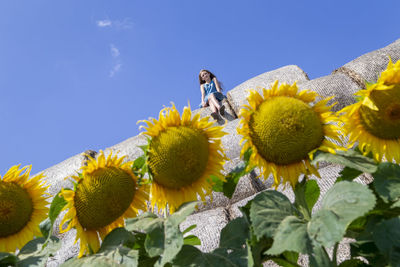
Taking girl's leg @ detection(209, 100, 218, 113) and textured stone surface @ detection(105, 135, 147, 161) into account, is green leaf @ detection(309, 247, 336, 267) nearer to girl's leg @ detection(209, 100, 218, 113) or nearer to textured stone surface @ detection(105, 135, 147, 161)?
textured stone surface @ detection(105, 135, 147, 161)

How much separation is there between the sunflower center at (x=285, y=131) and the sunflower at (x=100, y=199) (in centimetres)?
28

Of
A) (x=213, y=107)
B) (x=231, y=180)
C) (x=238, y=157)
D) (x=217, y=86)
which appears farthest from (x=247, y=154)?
(x=217, y=86)

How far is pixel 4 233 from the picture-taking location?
3.28ft

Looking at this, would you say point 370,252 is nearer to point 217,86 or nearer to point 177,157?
point 177,157

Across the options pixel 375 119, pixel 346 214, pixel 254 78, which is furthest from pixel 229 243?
pixel 254 78

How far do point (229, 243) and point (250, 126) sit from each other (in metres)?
0.24

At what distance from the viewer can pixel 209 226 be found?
7.19 ft

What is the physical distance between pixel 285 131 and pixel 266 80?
12.4 feet

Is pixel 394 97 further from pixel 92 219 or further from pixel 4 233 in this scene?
pixel 4 233

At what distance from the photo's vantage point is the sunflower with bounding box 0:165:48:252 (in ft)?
3.22

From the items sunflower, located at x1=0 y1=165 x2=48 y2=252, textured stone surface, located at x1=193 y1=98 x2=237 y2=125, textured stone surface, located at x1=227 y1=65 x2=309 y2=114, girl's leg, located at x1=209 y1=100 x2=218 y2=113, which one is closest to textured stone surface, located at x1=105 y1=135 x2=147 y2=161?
textured stone surface, located at x1=193 y1=98 x2=237 y2=125

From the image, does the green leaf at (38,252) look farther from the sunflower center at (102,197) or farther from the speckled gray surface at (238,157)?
the speckled gray surface at (238,157)

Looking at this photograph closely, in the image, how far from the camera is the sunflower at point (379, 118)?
79 cm

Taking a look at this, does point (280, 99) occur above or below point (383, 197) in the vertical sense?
above
